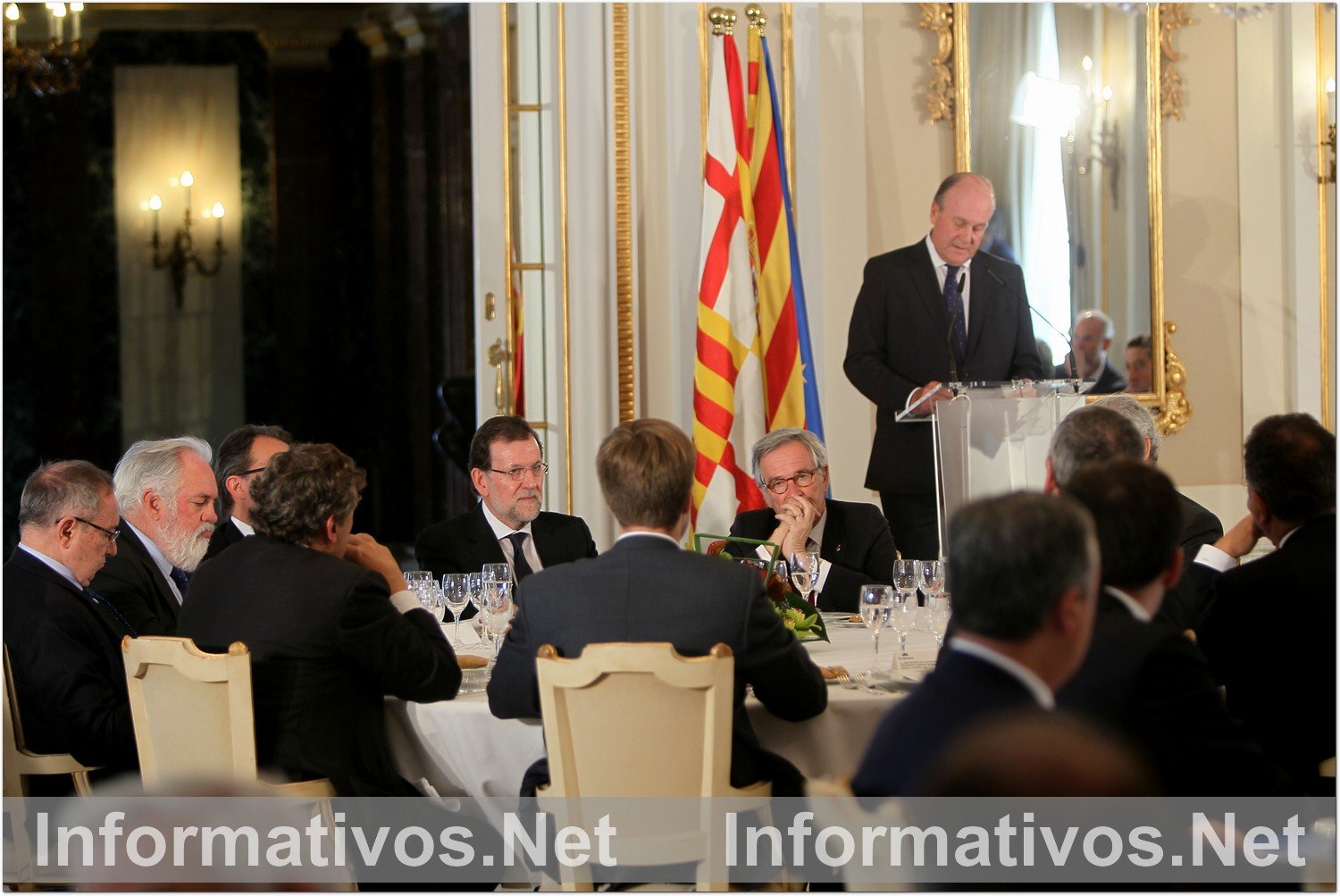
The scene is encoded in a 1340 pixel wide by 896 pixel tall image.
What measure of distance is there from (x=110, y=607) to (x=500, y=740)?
115 cm

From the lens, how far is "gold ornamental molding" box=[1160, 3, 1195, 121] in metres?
6.64

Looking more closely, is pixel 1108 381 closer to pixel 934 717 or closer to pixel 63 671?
pixel 63 671

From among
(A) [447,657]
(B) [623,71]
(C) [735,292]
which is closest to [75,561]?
(A) [447,657]

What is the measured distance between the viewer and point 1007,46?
21.6ft

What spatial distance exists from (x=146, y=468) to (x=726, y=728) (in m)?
2.04

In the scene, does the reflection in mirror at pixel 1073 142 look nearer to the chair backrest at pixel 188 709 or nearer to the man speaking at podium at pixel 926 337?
the man speaking at podium at pixel 926 337

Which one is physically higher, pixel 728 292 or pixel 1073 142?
pixel 1073 142

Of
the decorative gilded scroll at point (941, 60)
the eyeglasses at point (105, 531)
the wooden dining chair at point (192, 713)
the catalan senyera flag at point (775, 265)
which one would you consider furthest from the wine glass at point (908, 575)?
the decorative gilded scroll at point (941, 60)

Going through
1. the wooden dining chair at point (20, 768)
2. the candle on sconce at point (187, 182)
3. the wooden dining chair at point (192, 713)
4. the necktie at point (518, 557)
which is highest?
the candle on sconce at point (187, 182)

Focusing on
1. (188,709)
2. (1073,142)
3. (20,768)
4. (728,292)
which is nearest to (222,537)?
(20,768)

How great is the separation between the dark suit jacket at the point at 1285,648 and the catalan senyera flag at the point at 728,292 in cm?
325

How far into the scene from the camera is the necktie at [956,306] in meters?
6.05

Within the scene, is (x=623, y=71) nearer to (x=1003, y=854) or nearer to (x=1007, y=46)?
(x=1007, y=46)

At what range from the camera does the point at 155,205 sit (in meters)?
9.30
